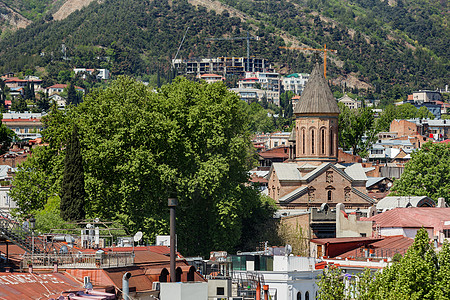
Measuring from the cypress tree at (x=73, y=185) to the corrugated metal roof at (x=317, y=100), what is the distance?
32.1m

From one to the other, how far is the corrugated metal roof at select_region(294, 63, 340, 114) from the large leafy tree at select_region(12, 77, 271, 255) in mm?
17715

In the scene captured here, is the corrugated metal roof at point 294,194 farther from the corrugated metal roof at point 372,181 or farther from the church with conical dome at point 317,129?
the corrugated metal roof at point 372,181

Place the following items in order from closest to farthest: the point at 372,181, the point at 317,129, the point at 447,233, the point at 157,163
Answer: the point at 447,233 → the point at 157,163 → the point at 317,129 → the point at 372,181

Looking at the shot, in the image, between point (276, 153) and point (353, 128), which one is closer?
point (353, 128)

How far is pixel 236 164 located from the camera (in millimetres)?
68750

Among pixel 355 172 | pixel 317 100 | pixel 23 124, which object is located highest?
pixel 23 124

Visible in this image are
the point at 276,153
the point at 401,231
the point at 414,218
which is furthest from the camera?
the point at 276,153

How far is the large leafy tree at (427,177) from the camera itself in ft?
286

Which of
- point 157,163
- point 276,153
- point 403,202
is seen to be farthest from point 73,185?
point 276,153

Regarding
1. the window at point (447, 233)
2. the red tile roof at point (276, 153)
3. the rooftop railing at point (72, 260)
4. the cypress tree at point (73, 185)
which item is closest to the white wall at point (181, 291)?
the rooftop railing at point (72, 260)

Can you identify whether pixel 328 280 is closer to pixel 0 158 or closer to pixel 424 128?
pixel 0 158

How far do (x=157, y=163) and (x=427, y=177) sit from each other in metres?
31.2

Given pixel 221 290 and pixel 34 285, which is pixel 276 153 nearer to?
pixel 221 290

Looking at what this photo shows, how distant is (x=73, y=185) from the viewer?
56.9 meters
